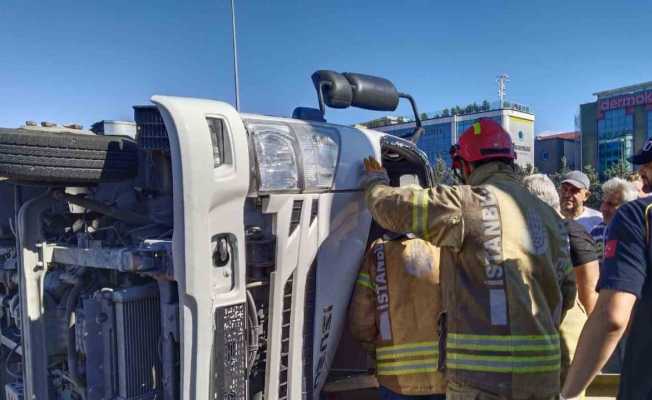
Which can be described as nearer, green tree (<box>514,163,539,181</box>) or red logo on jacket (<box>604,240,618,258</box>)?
red logo on jacket (<box>604,240,618,258</box>)

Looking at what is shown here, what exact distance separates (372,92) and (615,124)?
3830 cm

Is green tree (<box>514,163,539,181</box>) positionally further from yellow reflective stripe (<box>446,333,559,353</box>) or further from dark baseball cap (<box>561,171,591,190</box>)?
yellow reflective stripe (<box>446,333,559,353</box>)

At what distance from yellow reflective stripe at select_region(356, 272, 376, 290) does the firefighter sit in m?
0.50

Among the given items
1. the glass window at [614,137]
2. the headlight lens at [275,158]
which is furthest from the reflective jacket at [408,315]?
the glass window at [614,137]

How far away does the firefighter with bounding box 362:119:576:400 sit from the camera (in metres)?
2.19

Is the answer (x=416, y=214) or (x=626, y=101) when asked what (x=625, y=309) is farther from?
(x=626, y=101)

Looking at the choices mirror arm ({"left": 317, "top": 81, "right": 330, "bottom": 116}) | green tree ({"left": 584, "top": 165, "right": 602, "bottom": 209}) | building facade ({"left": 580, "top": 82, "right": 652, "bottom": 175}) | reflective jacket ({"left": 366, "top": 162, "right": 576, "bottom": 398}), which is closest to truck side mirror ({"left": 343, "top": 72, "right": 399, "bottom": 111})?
mirror arm ({"left": 317, "top": 81, "right": 330, "bottom": 116})

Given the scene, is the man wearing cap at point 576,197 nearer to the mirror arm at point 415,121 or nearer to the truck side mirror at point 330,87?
the mirror arm at point 415,121

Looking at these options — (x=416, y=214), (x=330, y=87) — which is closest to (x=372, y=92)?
(x=330, y=87)

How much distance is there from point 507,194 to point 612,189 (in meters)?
2.50

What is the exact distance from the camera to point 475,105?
4400cm

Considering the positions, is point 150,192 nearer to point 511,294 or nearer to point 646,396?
point 511,294

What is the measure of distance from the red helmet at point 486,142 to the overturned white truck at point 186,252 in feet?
1.84

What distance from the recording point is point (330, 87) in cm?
316
